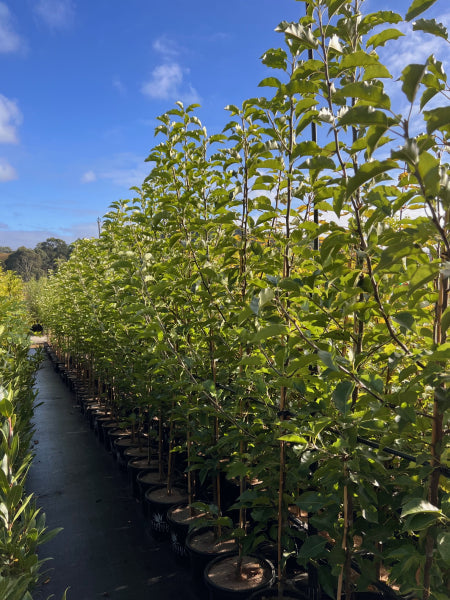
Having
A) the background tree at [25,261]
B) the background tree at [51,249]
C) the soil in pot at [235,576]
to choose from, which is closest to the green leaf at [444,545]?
the soil in pot at [235,576]

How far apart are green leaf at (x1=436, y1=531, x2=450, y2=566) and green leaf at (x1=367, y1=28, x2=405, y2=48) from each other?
1372 millimetres

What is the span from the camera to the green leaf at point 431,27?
97cm

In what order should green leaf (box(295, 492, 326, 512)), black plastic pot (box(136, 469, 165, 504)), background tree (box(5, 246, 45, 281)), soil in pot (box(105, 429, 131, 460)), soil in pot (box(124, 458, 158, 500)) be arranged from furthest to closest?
background tree (box(5, 246, 45, 281)), soil in pot (box(105, 429, 131, 460)), soil in pot (box(124, 458, 158, 500)), black plastic pot (box(136, 469, 165, 504)), green leaf (box(295, 492, 326, 512))

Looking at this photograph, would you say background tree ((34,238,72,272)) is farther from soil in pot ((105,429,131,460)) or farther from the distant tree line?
soil in pot ((105,429,131,460))

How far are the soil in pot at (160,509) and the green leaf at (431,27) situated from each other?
370 cm

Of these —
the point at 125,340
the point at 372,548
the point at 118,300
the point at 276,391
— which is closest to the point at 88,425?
→ the point at 125,340

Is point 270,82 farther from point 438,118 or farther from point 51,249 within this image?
point 51,249

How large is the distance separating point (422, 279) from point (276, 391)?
1.56m

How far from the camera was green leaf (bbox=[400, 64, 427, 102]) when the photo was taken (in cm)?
87

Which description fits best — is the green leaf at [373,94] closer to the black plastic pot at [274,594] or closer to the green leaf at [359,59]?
the green leaf at [359,59]

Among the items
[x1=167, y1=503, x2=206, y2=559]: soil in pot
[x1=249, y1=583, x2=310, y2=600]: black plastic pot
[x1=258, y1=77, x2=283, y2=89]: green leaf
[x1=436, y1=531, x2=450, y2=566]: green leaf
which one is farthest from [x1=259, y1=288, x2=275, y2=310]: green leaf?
[x1=167, y1=503, x2=206, y2=559]: soil in pot

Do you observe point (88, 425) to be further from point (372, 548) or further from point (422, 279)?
point (422, 279)

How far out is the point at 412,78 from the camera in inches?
34.5

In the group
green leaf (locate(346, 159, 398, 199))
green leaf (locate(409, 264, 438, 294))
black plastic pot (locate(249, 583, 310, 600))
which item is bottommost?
black plastic pot (locate(249, 583, 310, 600))
